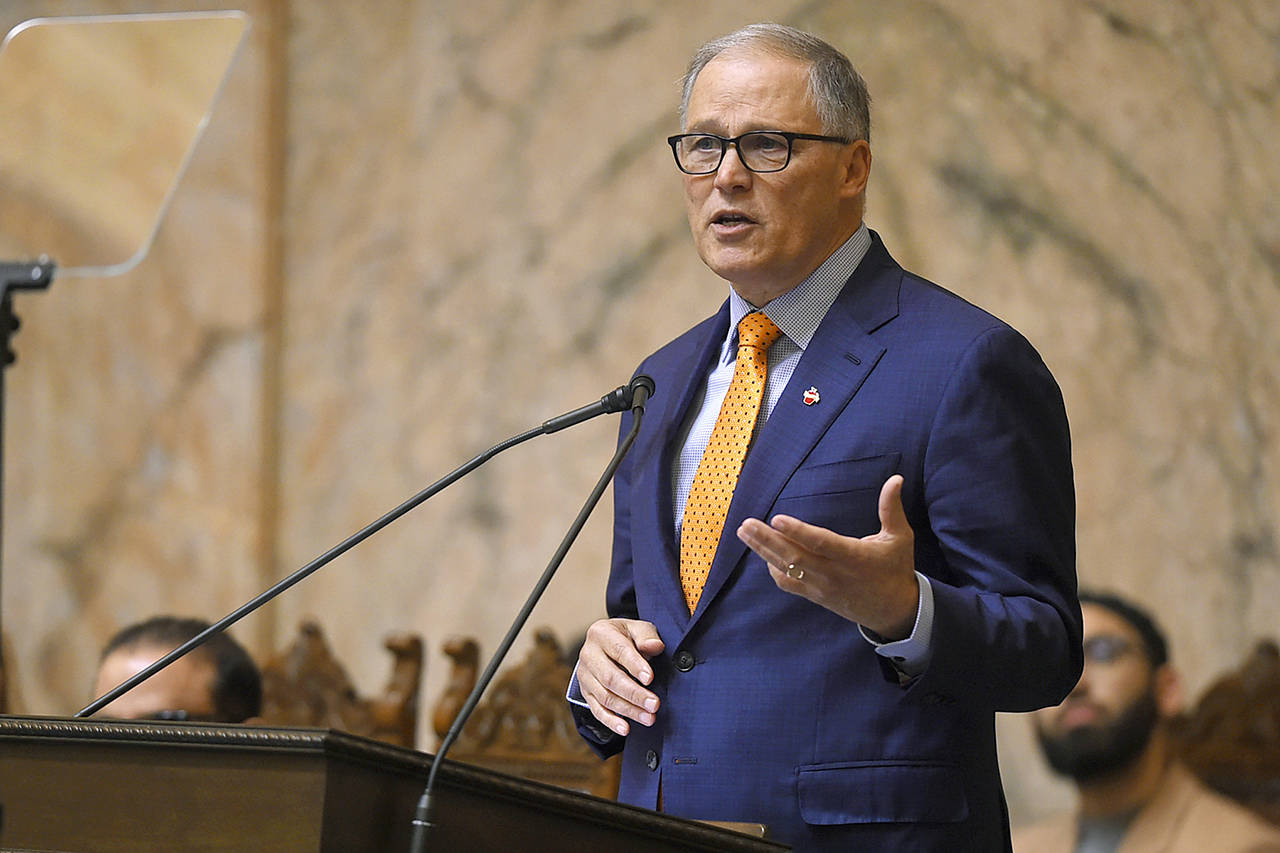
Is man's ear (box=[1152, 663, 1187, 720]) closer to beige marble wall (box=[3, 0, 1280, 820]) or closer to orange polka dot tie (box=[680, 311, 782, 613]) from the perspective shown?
beige marble wall (box=[3, 0, 1280, 820])

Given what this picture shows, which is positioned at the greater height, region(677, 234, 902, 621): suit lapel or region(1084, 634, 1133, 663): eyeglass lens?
region(677, 234, 902, 621): suit lapel

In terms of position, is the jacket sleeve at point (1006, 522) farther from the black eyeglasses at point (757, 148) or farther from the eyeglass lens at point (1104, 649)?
the eyeglass lens at point (1104, 649)

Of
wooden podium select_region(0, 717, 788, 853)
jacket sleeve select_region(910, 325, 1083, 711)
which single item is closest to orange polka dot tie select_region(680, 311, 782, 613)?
jacket sleeve select_region(910, 325, 1083, 711)

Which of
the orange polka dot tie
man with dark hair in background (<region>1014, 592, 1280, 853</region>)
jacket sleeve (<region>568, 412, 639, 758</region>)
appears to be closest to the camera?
the orange polka dot tie

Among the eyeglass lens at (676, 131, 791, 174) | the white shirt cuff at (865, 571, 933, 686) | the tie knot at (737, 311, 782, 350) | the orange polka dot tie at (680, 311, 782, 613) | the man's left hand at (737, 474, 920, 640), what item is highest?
the eyeglass lens at (676, 131, 791, 174)

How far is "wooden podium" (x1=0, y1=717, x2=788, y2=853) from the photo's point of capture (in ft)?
4.99

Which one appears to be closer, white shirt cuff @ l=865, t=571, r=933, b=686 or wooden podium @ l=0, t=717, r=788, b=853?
wooden podium @ l=0, t=717, r=788, b=853

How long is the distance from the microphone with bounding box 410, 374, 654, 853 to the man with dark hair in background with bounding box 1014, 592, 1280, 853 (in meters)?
2.25

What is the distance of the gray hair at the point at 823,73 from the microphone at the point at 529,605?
501 millimetres

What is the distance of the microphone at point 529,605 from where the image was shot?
1557 mm

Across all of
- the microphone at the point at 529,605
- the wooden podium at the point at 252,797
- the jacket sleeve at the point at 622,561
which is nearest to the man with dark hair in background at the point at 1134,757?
the jacket sleeve at the point at 622,561

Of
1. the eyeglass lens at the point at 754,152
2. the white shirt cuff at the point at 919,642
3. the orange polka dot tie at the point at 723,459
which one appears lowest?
A: the white shirt cuff at the point at 919,642

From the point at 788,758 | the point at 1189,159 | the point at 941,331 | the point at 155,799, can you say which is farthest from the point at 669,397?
the point at 1189,159

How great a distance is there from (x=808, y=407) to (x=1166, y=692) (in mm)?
2366
